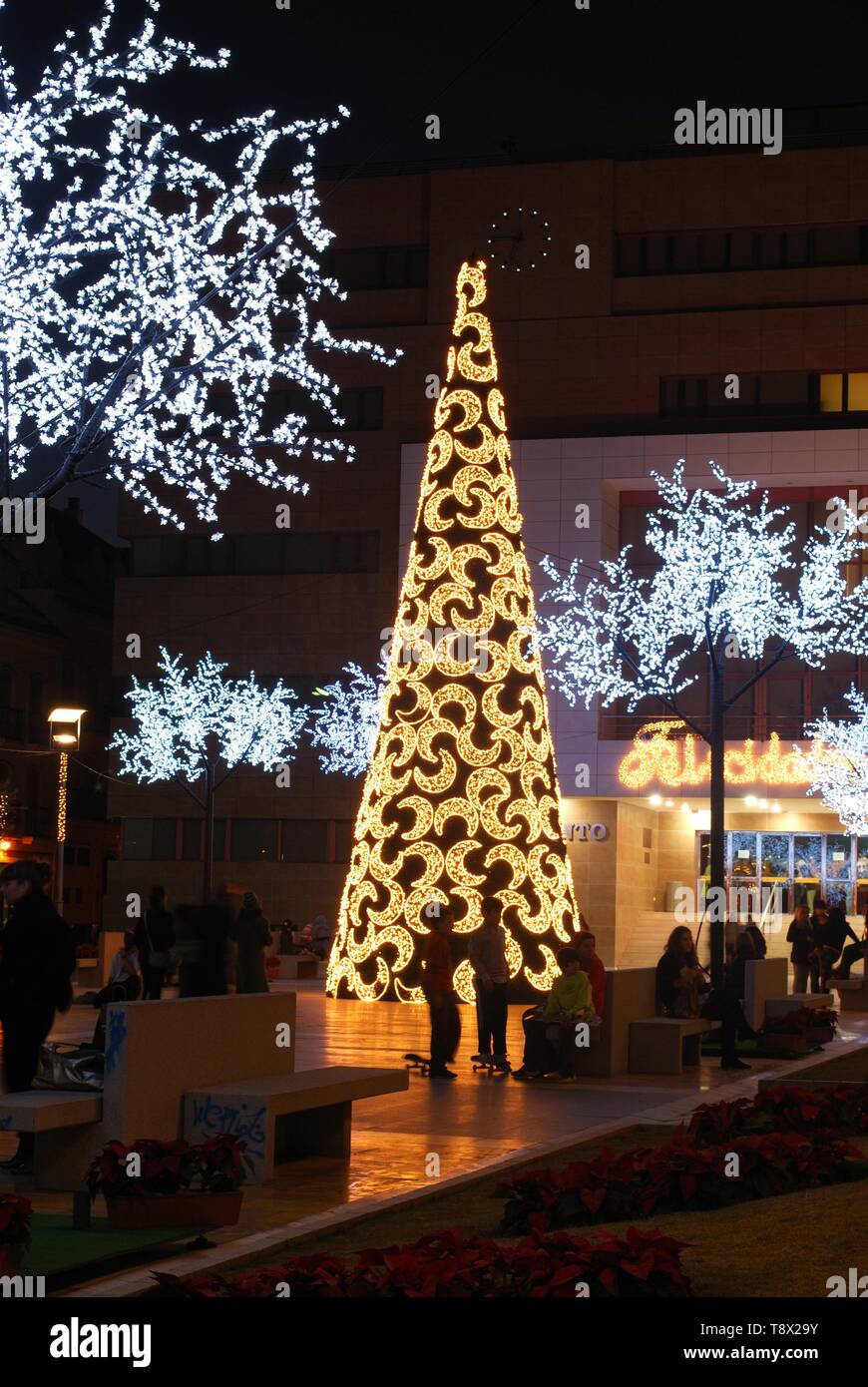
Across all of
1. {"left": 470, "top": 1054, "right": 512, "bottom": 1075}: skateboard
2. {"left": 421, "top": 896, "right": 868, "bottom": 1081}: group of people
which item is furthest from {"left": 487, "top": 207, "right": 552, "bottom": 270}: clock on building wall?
{"left": 470, "top": 1054, "right": 512, "bottom": 1075}: skateboard

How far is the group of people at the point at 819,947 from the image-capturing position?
32.7 meters

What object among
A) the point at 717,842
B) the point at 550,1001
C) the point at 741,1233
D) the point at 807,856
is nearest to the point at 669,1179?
the point at 741,1233

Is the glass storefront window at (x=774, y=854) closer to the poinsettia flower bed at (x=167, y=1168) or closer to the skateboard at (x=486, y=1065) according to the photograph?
the skateboard at (x=486, y=1065)

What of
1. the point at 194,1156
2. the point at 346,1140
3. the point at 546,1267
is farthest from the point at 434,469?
the point at 546,1267

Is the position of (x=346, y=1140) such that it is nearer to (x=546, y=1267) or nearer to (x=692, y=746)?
(x=546, y=1267)

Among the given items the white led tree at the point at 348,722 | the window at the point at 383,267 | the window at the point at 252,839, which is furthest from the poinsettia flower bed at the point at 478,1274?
the window at the point at 383,267

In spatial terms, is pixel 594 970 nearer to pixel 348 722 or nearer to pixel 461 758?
pixel 461 758

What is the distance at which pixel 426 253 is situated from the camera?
201 feet

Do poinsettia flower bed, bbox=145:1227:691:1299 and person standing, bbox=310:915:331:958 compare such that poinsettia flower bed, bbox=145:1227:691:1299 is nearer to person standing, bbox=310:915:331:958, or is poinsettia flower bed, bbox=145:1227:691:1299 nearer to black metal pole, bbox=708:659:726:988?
black metal pole, bbox=708:659:726:988

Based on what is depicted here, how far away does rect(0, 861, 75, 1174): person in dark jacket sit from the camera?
39.7 ft

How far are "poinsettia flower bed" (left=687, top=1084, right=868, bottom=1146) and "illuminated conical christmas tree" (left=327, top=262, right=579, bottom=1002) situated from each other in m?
15.3

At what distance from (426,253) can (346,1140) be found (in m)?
51.2

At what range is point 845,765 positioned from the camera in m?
49.5

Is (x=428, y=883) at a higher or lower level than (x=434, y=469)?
lower
